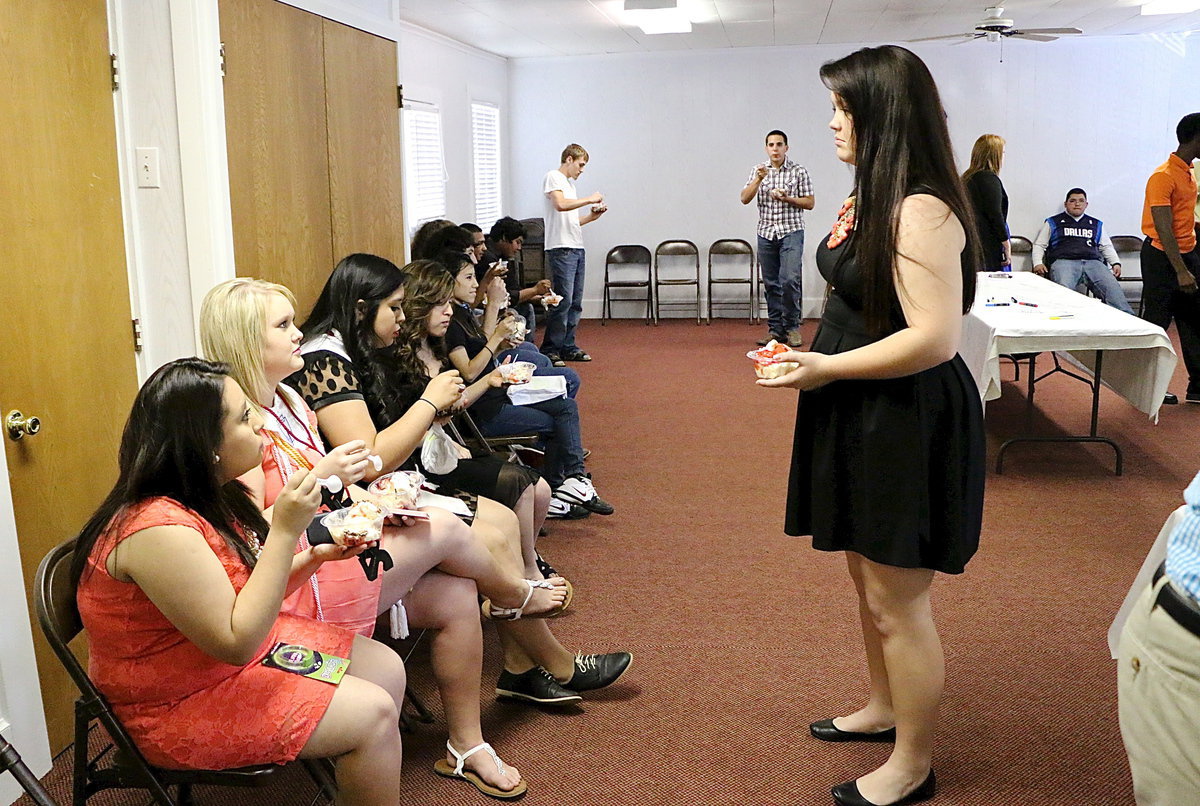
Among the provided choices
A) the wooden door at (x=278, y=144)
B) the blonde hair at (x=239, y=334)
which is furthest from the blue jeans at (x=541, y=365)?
the blonde hair at (x=239, y=334)

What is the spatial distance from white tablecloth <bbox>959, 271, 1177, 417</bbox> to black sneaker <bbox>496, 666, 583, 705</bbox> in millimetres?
2192

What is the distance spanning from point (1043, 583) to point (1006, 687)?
0.82 meters

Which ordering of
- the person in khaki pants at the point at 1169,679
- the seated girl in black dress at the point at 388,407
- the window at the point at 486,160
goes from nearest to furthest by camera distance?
1. the person in khaki pants at the point at 1169,679
2. the seated girl in black dress at the point at 388,407
3. the window at the point at 486,160

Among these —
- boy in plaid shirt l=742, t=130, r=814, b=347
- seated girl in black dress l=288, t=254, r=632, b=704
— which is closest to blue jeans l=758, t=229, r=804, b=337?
boy in plaid shirt l=742, t=130, r=814, b=347

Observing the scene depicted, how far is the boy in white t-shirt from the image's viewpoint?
25.4 ft

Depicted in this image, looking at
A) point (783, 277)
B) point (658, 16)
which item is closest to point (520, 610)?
point (658, 16)

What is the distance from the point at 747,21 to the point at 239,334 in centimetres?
625

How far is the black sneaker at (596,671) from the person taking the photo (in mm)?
2695

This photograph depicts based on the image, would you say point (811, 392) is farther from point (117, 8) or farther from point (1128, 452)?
point (1128, 452)

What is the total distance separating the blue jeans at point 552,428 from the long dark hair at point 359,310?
0.96 metres

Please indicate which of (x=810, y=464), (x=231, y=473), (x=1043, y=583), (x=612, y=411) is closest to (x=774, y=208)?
(x=612, y=411)

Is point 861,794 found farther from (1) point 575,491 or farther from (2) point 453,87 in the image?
(2) point 453,87

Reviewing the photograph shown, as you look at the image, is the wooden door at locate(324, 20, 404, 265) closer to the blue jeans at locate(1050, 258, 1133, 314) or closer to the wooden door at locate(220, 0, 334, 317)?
the wooden door at locate(220, 0, 334, 317)

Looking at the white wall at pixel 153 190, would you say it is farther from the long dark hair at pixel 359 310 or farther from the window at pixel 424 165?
the window at pixel 424 165
